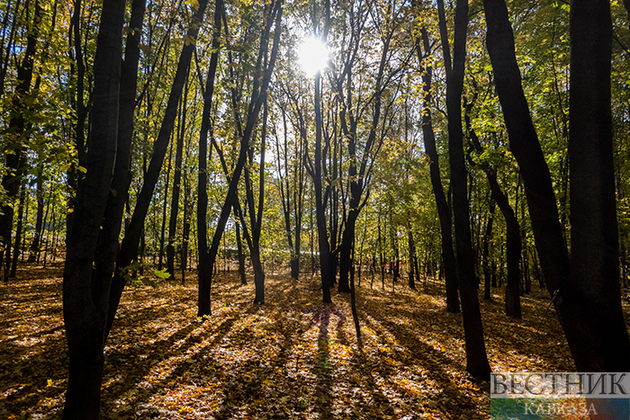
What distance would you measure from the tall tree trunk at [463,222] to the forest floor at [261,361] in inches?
23.5

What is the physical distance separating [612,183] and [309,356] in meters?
5.77

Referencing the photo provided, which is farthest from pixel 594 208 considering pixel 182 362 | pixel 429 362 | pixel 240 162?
pixel 240 162

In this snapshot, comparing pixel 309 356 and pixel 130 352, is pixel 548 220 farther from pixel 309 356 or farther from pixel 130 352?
pixel 130 352

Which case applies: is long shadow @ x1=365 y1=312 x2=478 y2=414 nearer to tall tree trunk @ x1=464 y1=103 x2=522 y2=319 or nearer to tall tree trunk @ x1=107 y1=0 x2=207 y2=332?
tall tree trunk @ x1=107 y1=0 x2=207 y2=332

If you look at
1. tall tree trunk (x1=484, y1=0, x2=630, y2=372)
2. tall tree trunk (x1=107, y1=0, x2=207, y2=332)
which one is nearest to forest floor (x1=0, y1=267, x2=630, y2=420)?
tall tree trunk (x1=484, y1=0, x2=630, y2=372)

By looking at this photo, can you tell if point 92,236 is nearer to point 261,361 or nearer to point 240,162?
point 261,361

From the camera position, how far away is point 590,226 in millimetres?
2650

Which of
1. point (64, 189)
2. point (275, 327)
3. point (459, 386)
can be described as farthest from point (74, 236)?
point (275, 327)

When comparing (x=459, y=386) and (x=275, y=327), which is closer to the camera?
(x=459, y=386)

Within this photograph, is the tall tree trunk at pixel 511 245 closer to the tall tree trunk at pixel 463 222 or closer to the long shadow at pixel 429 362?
the long shadow at pixel 429 362

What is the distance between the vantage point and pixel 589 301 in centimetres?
264

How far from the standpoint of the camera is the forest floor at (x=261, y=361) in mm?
3877

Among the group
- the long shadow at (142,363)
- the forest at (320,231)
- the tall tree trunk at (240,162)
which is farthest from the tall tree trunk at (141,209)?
the tall tree trunk at (240,162)

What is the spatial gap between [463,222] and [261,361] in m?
4.85
